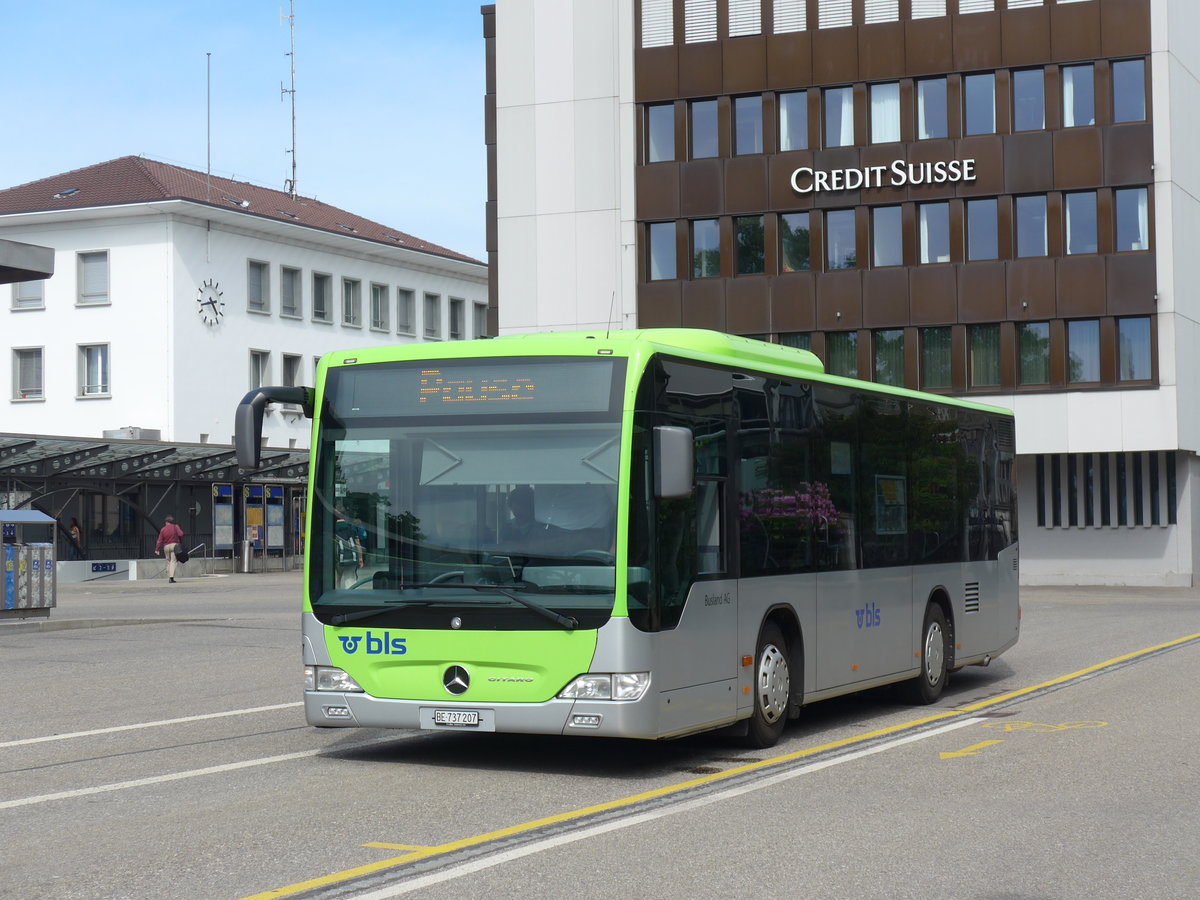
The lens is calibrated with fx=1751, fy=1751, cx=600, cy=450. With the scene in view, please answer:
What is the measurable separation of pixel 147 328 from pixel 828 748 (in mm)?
53743

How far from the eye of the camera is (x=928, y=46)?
44.2 metres

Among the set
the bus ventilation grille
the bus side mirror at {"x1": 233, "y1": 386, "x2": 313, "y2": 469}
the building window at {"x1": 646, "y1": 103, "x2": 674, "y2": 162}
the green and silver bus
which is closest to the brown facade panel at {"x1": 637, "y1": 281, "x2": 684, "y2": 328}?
the building window at {"x1": 646, "y1": 103, "x2": 674, "y2": 162}

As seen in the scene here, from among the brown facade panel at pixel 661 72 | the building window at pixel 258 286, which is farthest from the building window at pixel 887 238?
the building window at pixel 258 286

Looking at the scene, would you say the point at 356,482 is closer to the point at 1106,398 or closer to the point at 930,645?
the point at 930,645

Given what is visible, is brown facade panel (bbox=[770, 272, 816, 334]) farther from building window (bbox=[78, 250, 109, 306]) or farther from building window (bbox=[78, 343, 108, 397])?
building window (bbox=[78, 343, 108, 397])

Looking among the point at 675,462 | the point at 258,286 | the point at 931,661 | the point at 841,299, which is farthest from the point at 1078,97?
the point at 675,462

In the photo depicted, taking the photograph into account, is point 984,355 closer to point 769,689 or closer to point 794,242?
point 794,242

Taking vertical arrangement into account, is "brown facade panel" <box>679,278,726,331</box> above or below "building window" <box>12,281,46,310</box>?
below

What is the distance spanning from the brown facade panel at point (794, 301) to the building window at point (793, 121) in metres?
3.40

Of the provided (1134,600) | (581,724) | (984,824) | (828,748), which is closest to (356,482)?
(581,724)

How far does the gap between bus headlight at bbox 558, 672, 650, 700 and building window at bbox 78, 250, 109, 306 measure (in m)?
55.7

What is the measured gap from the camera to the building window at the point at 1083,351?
43.3 meters

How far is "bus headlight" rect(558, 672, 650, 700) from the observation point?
1010 centimetres

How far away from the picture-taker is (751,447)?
11.6 metres
